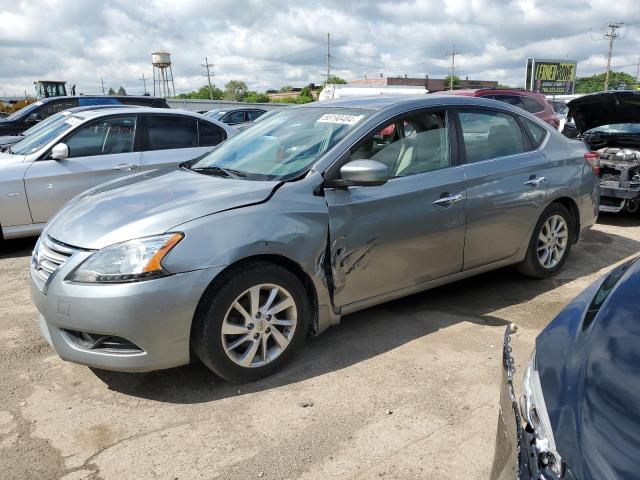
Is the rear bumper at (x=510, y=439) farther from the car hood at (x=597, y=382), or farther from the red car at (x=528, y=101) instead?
the red car at (x=528, y=101)

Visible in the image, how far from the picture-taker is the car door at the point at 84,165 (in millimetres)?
6227

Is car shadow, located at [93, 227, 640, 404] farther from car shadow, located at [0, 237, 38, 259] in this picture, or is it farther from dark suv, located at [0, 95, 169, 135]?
dark suv, located at [0, 95, 169, 135]

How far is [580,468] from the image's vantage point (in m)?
1.32

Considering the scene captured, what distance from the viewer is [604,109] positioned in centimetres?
711

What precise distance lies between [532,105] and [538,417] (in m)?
9.83

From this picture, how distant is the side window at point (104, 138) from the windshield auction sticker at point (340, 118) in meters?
3.59

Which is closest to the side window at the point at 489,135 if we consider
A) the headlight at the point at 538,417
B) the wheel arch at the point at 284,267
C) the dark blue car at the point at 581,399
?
the wheel arch at the point at 284,267

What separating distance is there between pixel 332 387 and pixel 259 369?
17.1 inches

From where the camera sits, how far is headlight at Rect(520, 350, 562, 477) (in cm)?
141

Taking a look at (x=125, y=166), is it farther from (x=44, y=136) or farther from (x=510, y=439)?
(x=510, y=439)

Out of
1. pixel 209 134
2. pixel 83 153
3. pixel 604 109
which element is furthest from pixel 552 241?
pixel 83 153

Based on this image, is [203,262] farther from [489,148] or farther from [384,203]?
[489,148]

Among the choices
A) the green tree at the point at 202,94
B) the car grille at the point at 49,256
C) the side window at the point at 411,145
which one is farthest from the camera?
the green tree at the point at 202,94

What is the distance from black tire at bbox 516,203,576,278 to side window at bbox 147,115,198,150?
4354 mm
